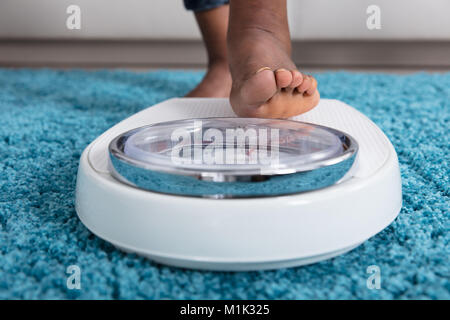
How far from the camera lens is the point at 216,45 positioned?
1114 mm

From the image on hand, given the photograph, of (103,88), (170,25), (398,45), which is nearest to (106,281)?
(103,88)

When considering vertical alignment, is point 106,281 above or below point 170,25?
above

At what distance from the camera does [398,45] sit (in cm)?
170

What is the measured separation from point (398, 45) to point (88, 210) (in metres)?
1.49

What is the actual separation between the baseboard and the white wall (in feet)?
0.34

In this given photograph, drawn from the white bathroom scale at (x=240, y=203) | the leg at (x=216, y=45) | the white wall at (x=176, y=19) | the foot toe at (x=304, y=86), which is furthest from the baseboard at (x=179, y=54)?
the white bathroom scale at (x=240, y=203)

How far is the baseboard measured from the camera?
168cm

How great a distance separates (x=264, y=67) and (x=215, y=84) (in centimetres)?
39

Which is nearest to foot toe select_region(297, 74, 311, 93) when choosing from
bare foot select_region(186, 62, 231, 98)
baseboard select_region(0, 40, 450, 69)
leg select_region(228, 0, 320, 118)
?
leg select_region(228, 0, 320, 118)

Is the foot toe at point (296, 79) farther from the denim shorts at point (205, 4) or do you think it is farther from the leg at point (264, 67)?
the denim shorts at point (205, 4)

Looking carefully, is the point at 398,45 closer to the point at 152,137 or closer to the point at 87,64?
the point at 87,64

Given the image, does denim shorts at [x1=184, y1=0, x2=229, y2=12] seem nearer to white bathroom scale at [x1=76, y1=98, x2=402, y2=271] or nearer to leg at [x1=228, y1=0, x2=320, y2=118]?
leg at [x1=228, y1=0, x2=320, y2=118]

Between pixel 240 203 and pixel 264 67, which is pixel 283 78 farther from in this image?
pixel 240 203

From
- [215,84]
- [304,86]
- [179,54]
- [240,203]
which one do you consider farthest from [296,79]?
[179,54]
